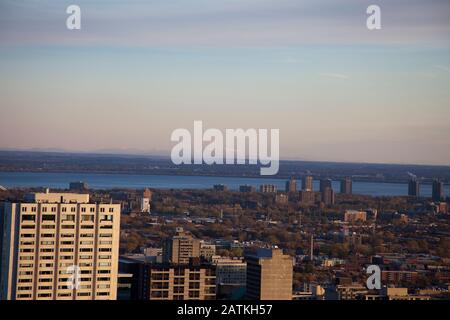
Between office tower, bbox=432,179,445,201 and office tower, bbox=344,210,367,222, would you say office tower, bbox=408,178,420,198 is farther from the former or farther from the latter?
office tower, bbox=344,210,367,222

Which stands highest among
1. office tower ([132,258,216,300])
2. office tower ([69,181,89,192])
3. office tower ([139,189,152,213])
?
office tower ([69,181,89,192])

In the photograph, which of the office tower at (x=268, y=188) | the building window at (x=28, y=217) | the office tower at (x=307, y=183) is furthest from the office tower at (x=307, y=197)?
the building window at (x=28, y=217)

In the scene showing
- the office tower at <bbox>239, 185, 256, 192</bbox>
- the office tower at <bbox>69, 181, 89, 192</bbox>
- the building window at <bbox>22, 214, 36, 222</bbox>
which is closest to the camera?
the building window at <bbox>22, 214, 36, 222</bbox>

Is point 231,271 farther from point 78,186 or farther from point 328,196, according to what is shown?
point 328,196

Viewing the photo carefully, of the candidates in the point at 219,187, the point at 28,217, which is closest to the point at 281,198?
the point at 219,187

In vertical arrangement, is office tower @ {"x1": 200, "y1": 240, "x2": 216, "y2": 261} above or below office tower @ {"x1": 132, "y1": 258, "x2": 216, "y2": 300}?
above

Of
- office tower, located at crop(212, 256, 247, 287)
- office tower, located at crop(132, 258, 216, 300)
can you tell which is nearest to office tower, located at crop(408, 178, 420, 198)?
office tower, located at crop(212, 256, 247, 287)
